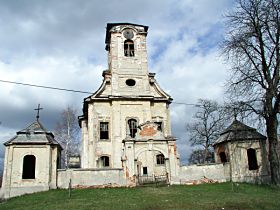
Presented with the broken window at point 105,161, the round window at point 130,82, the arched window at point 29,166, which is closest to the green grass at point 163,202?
the arched window at point 29,166

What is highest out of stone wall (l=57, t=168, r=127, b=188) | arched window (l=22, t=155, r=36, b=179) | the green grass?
arched window (l=22, t=155, r=36, b=179)

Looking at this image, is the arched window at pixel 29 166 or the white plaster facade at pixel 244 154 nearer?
the arched window at pixel 29 166

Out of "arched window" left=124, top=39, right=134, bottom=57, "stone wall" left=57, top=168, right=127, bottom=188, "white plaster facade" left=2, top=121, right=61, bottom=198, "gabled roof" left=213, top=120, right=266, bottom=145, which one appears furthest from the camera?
"arched window" left=124, top=39, right=134, bottom=57

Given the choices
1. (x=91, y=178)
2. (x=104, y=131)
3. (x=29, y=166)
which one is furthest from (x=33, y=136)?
(x=104, y=131)

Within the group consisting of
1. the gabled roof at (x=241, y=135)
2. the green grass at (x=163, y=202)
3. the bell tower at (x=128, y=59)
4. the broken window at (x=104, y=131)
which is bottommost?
the green grass at (x=163, y=202)

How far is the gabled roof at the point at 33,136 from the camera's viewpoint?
21156 millimetres

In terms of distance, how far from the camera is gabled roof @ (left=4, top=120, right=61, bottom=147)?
21.2 metres

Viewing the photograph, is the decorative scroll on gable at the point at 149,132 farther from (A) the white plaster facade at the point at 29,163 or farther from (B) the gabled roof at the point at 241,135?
(A) the white plaster facade at the point at 29,163

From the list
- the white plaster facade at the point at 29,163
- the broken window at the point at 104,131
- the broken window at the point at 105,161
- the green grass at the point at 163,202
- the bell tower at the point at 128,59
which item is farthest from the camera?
the bell tower at the point at 128,59

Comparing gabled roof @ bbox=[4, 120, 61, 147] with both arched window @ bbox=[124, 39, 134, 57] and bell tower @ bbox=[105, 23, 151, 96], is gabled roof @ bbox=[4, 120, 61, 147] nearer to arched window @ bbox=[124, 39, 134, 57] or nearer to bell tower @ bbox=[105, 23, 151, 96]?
bell tower @ bbox=[105, 23, 151, 96]

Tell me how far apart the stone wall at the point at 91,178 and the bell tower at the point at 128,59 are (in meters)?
8.47

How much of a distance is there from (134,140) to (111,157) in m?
4.38

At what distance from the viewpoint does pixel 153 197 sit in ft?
49.5

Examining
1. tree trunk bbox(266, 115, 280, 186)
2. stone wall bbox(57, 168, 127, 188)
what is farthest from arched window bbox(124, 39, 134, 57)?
tree trunk bbox(266, 115, 280, 186)
